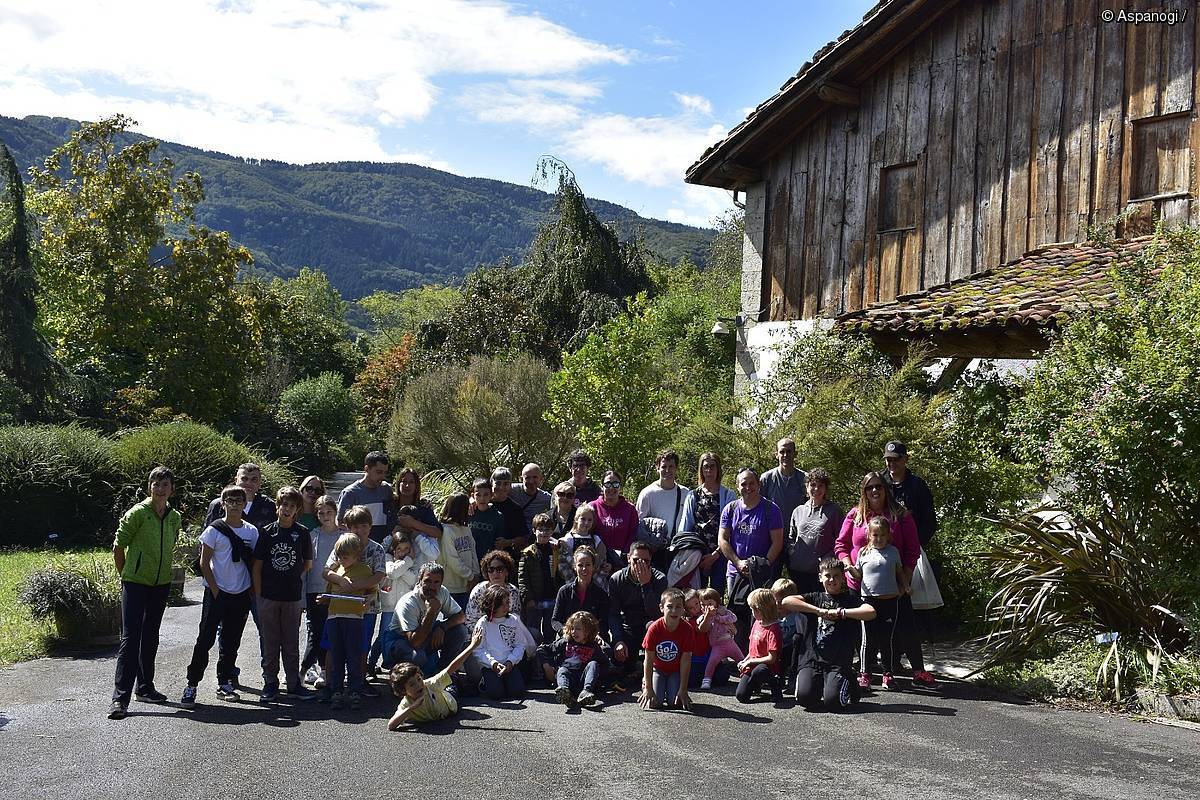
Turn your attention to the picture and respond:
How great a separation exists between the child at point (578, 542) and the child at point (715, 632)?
1.00 metres

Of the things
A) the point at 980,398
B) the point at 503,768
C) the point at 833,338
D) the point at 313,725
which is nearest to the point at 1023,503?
the point at 980,398

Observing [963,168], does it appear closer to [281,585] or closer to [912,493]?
[912,493]

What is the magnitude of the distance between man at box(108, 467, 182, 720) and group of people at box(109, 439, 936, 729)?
1cm

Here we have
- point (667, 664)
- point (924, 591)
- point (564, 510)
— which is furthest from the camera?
point (564, 510)

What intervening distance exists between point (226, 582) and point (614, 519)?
327 centimetres

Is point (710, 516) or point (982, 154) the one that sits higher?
point (982, 154)

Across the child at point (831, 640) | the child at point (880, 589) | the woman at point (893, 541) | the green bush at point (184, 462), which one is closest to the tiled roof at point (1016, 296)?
the woman at point (893, 541)

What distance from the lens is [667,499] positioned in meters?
9.82

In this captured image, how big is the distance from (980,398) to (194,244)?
2291 centimetres

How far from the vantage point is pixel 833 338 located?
12.8 m

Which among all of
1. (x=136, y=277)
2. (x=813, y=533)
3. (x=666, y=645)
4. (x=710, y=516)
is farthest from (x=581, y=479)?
(x=136, y=277)

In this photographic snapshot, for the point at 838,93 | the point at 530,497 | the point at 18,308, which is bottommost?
the point at 530,497

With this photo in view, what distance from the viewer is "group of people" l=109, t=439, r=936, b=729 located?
805 cm

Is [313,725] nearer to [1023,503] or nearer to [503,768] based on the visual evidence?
[503,768]
